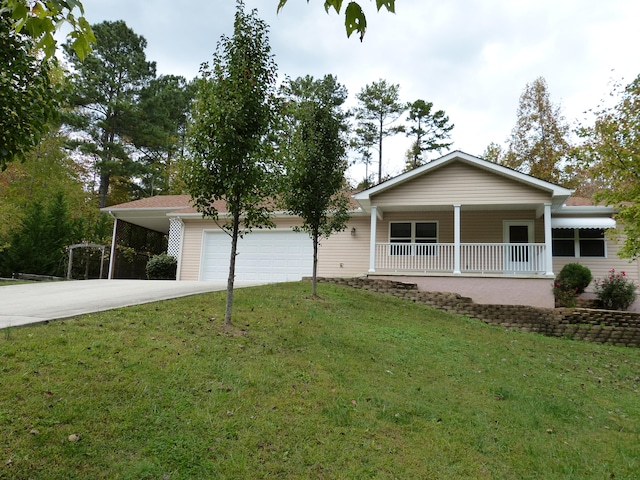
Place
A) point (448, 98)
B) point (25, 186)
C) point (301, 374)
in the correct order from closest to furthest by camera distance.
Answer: point (301, 374) < point (25, 186) < point (448, 98)

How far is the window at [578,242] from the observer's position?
14555mm

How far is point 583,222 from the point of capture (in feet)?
46.0

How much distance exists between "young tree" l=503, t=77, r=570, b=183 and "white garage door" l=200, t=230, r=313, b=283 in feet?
51.1

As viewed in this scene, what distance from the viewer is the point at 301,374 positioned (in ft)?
17.0

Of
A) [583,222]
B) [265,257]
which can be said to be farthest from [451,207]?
[265,257]

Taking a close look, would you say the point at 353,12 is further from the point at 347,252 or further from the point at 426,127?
the point at 426,127

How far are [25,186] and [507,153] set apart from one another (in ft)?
86.6

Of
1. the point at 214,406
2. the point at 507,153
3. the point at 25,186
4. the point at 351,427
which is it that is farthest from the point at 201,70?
the point at 507,153

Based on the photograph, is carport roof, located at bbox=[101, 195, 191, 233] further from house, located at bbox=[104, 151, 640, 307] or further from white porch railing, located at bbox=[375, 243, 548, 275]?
white porch railing, located at bbox=[375, 243, 548, 275]

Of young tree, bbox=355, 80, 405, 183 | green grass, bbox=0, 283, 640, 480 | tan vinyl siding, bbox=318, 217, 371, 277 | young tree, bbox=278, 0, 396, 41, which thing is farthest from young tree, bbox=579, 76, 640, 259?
young tree, bbox=355, 80, 405, 183

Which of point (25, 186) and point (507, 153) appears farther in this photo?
point (507, 153)

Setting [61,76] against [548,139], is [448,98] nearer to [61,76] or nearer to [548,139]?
[548,139]

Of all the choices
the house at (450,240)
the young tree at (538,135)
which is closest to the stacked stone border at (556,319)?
the house at (450,240)

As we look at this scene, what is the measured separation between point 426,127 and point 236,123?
78.2 ft
